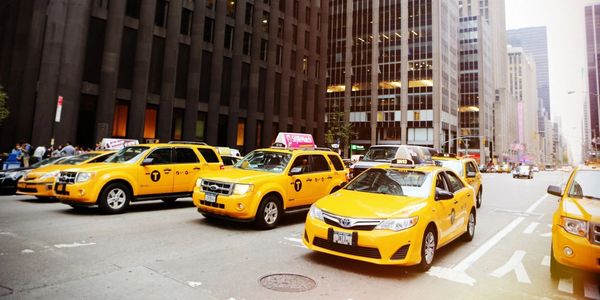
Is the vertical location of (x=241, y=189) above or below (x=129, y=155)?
below

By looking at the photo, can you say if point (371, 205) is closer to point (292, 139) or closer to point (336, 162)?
point (336, 162)

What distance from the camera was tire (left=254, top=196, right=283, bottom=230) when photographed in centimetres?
751

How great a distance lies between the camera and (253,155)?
9.38 meters

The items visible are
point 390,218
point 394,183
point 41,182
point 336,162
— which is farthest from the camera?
point 41,182

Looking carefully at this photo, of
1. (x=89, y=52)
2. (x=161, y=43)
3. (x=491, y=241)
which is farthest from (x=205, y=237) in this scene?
(x=161, y=43)

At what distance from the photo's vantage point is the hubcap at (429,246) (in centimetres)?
527

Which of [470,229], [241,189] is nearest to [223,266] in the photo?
[241,189]

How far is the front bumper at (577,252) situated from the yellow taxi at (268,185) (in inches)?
202

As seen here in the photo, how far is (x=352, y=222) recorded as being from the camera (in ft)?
16.2

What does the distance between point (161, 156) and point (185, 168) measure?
2.59ft

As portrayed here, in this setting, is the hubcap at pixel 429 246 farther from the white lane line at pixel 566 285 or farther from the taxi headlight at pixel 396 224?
the white lane line at pixel 566 285

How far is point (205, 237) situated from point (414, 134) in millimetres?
70348

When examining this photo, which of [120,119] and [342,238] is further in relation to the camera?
[120,119]

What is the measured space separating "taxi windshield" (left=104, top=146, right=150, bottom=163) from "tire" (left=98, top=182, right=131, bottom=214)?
2.71 ft
